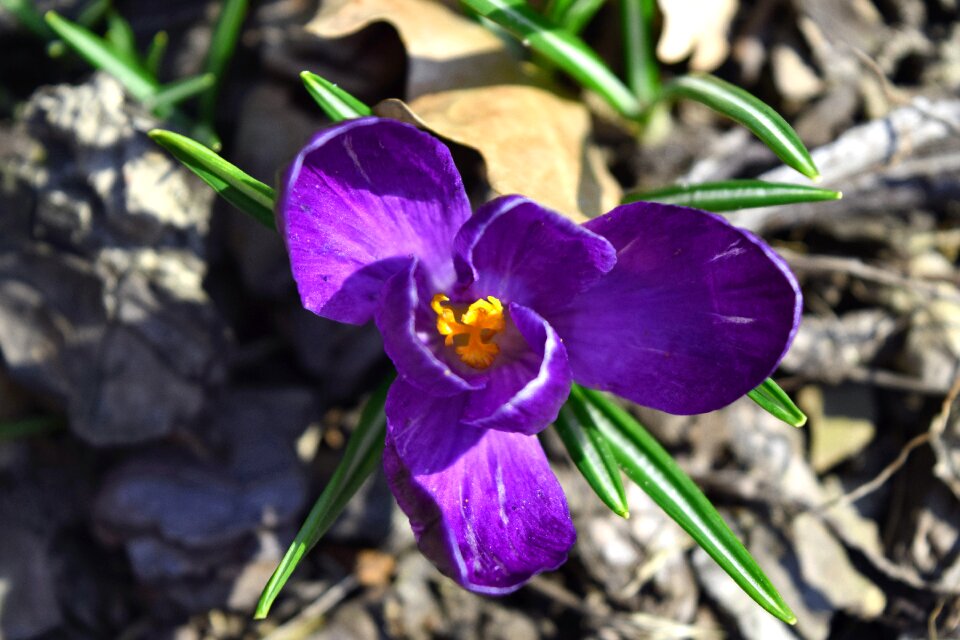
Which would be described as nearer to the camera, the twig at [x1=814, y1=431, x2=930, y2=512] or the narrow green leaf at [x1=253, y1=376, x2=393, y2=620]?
the narrow green leaf at [x1=253, y1=376, x2=393, y2=620]

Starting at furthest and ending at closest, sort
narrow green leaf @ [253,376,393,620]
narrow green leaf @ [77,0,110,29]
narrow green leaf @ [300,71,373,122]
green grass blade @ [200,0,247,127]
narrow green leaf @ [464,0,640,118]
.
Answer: narrow green leaf @ [77,0,110,29] → green grass blade @ [200,0,247,127] → narrow green leaf @ [464,0,640,118] → narrow green leaf @ [300,71,373,122] → narrow green leaf @ [253,376,393,620]

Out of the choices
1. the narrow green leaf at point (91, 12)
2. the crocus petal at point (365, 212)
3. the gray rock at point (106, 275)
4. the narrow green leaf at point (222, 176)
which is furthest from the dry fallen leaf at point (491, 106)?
the narrow green leaf at point (91, 12)

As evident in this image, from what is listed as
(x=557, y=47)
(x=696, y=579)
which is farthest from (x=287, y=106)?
(x=696, y=579)

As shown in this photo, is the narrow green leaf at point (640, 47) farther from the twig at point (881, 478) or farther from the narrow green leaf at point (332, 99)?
the twig at point (881, 478)

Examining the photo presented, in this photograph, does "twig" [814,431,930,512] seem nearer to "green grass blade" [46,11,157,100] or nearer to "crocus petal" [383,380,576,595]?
"crocus petal" [383,380,576,595]

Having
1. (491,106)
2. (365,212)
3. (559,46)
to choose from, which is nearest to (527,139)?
(491,106)

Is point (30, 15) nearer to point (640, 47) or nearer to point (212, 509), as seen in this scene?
point (212, 509)

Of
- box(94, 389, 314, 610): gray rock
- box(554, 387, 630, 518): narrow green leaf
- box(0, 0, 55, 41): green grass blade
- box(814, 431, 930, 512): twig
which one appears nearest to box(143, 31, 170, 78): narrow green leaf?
box(0, 0, 55, 41): green grass blade

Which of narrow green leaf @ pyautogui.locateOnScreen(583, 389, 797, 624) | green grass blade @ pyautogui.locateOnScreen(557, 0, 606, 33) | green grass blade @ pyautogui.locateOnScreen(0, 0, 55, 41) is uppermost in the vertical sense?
green grass blade @ pyautogui.locateOnScreen(557, 0, 606, 33)
